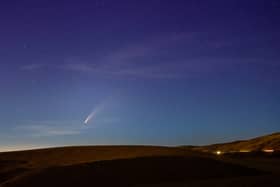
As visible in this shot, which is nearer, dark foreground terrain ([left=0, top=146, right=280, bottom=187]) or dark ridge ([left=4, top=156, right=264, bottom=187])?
dark foreground terrain ([left=0, top=146, right=280, bottom=187])

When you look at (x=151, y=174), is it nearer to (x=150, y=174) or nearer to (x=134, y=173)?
(x=150, y=174)

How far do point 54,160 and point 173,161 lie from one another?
18615mm

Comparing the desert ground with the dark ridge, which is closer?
the desert ground

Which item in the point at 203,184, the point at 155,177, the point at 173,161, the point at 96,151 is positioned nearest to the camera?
the point at 203,184

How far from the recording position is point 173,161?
29594 millimetres

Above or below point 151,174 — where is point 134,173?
above

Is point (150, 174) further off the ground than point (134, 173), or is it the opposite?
A: point (134, 173)

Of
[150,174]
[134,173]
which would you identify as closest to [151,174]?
[150,174]

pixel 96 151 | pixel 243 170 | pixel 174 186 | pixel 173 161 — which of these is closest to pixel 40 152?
pixel 96 151

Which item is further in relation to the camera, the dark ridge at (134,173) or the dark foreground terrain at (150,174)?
the dark ridge at (134,173)

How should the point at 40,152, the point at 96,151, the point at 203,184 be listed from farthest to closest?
1. the point at 40,152
2. the point at 96,151
3. the point at 203,184

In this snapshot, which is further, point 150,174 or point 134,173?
point 134,173

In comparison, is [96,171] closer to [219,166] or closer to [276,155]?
[219,166]

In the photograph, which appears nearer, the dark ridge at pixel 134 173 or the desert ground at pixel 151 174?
the desert ground at pixel 151 174
